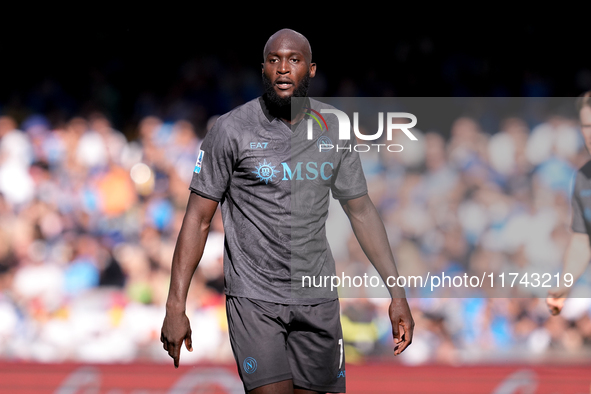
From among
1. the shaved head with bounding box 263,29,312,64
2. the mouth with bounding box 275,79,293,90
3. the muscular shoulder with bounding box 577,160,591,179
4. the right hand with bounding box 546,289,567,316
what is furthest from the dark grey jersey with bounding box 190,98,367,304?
the muscular shoulder with bounding box 577,160,591,179

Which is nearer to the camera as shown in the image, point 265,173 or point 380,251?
point 265,173

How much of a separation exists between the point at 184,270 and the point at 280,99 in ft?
2.24

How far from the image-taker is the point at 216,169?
88.0 inches

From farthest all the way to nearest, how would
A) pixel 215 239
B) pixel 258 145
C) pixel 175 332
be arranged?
pixel 215 239 < pixel 258 145 < pixel 175 332

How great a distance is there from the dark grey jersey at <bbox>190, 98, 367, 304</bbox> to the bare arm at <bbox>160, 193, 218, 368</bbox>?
62mm

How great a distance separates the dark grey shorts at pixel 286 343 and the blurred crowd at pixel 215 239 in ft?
6.37

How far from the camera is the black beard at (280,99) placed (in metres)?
2.30

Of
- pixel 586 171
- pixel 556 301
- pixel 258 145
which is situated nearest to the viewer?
pixel 258 145

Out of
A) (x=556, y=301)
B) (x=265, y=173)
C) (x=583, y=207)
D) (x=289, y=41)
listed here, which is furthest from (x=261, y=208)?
(x=583, y=207)

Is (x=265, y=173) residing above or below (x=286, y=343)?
above

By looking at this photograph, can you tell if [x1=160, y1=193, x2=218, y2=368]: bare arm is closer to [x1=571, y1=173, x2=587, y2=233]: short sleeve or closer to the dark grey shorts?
the dark grey shorts

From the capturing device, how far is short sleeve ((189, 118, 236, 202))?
87.8 inches

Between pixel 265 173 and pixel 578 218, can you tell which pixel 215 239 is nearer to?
pixel 578 218

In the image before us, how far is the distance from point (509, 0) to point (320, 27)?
1499 mm
